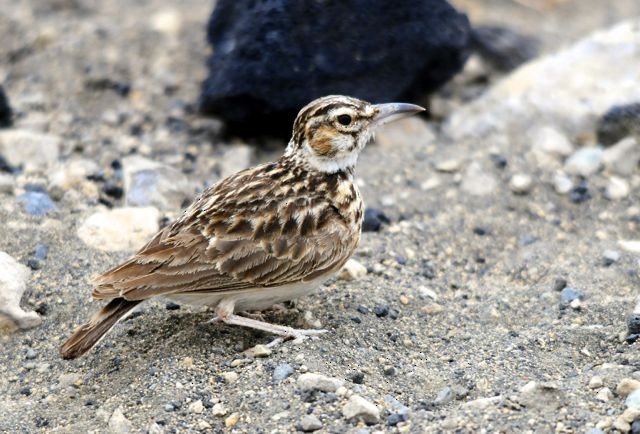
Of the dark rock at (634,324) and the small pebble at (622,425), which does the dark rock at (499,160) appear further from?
the small pebble at (622,425)

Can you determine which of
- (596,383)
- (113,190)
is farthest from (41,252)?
(596,383)

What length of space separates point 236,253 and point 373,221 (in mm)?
2427

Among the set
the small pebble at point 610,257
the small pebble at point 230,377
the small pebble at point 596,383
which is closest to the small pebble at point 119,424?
the small pebble at point 230,377

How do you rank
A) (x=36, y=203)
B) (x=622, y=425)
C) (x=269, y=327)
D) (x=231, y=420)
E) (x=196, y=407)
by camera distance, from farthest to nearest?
(x=36, y=203), (x=269, y=327), (x=196, y=407), (x=231, y=420), (x=622, y=425)

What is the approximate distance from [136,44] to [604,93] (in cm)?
544

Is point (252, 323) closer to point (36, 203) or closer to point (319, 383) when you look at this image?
point (319, 383)

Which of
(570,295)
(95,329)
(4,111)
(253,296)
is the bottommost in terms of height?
(570,295)

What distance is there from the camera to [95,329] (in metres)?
6.73

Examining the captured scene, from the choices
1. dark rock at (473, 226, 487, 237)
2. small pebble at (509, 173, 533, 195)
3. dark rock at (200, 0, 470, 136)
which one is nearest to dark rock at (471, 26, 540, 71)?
dark rock at (200, 0, 470, 136)

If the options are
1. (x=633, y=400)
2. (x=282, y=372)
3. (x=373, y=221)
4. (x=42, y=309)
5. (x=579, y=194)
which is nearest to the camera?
(x=633, y=400)

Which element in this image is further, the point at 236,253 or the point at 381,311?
the point at 381,311

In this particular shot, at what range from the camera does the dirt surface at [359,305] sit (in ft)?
21.2

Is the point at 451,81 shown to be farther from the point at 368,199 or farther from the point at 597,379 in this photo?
the point at 597,379

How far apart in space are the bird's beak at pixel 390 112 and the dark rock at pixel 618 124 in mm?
3360
